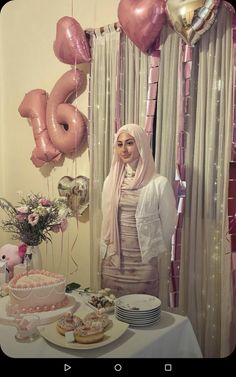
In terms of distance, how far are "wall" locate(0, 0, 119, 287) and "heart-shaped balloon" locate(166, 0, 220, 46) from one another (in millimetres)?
241

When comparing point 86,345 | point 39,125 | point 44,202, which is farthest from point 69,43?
point 86,345

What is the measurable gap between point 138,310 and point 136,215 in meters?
0.28

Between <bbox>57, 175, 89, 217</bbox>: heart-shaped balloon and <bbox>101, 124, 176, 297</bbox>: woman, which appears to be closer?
<bbox>101, 124, 176, 297</bbox>: woman

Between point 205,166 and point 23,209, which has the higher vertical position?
point 205,166

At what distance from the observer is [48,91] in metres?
1.26

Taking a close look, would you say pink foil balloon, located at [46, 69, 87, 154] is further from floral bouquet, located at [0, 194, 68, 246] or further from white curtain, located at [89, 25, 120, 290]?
floral bouquet, located at [0, 194, 68, 246]

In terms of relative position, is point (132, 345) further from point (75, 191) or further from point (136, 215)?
point (75, 191)

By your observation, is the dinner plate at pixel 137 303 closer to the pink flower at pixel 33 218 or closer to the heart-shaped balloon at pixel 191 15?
the pink flower at pixel 33 218

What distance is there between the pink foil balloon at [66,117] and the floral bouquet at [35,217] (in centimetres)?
27

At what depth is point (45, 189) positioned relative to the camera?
3.97ft

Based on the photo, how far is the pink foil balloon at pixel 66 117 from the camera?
1.20 m

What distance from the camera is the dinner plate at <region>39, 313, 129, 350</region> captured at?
704 millimetres

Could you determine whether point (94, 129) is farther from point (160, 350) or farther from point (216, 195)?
point (160, 350)

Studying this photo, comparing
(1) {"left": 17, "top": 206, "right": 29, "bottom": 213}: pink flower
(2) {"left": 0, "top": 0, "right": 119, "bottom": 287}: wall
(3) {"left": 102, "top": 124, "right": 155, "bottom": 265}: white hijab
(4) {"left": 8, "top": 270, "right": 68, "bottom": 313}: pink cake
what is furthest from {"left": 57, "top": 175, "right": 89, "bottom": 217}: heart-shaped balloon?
(4) {"left": 8, "top": 270, "right": 68, "bottom": 313}: pink cake
